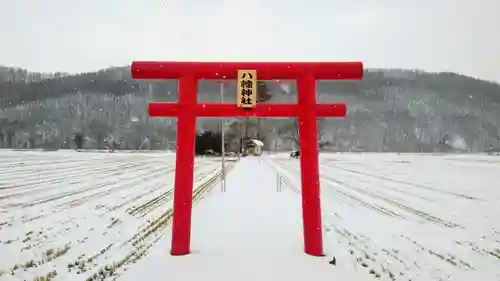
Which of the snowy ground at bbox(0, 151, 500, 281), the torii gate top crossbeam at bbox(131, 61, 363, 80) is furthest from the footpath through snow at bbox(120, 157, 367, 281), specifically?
the torii gate top crossbeam at bbox(131, 61, 363, 80)

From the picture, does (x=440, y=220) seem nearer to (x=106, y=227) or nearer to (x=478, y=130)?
(x=106, y=227)

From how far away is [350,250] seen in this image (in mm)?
5359

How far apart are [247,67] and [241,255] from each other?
8.01ft

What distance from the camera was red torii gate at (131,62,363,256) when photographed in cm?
458

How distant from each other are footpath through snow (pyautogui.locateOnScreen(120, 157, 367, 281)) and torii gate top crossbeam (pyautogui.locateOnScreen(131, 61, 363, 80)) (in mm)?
2330

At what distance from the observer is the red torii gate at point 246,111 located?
4.58m

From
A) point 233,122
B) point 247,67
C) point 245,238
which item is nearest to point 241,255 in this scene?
point 245,238

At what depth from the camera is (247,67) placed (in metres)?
4.75

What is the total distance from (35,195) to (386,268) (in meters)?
11.1

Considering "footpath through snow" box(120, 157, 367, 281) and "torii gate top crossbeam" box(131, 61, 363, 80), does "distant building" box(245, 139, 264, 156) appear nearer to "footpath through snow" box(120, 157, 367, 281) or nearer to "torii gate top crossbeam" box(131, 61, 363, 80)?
"footpath through snow" box(120, 157, 367, 281)

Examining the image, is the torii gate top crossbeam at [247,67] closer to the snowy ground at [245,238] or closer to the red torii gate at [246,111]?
the red torii gate at [246,111]

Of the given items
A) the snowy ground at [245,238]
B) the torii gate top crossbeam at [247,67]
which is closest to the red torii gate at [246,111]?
the torii gate top crossbeam at [247,67]

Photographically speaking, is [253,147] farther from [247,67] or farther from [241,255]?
[241,255]

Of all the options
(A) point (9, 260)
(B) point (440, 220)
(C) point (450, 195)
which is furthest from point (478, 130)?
(A) point (9, 260)
